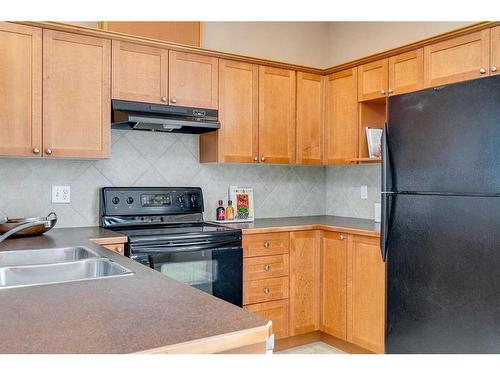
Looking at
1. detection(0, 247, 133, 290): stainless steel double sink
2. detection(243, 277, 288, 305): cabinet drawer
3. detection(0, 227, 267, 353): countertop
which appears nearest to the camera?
detection(0, 227, 267, 353): countertop

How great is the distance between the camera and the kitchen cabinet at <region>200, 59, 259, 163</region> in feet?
10.6

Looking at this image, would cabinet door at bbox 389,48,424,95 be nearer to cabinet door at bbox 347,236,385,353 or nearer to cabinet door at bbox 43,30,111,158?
cabinet door at bbox 347,236,385,353

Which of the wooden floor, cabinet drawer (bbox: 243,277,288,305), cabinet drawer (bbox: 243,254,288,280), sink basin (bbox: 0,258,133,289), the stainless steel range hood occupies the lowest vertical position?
the wooden floor

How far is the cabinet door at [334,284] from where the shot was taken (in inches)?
123

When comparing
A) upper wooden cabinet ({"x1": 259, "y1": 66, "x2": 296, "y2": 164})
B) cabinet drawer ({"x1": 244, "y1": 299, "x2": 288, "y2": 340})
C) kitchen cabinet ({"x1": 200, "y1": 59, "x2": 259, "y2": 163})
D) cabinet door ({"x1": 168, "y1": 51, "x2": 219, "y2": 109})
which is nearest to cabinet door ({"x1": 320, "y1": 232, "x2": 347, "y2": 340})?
cabinet drawer ({"x1": 244, "y1": 299, "x2": 288, "y2": 340})

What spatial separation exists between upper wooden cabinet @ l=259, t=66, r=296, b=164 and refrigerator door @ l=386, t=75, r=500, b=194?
4.04 feet

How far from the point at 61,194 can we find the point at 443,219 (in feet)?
7.54

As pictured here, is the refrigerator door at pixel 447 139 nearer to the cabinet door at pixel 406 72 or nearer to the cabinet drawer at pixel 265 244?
the cabinet door at pixel 406 72

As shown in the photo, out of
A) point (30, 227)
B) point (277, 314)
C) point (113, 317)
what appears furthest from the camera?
point (277, 314)

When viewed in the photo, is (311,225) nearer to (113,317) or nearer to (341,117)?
(341,117)

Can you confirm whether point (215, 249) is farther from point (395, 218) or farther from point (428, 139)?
point (428, 139)

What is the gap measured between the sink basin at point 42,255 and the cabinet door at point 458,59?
7.45ft

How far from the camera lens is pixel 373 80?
3266 mm

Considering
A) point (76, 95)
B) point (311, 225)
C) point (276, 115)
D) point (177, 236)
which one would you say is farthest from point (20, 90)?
point (311, 225)
